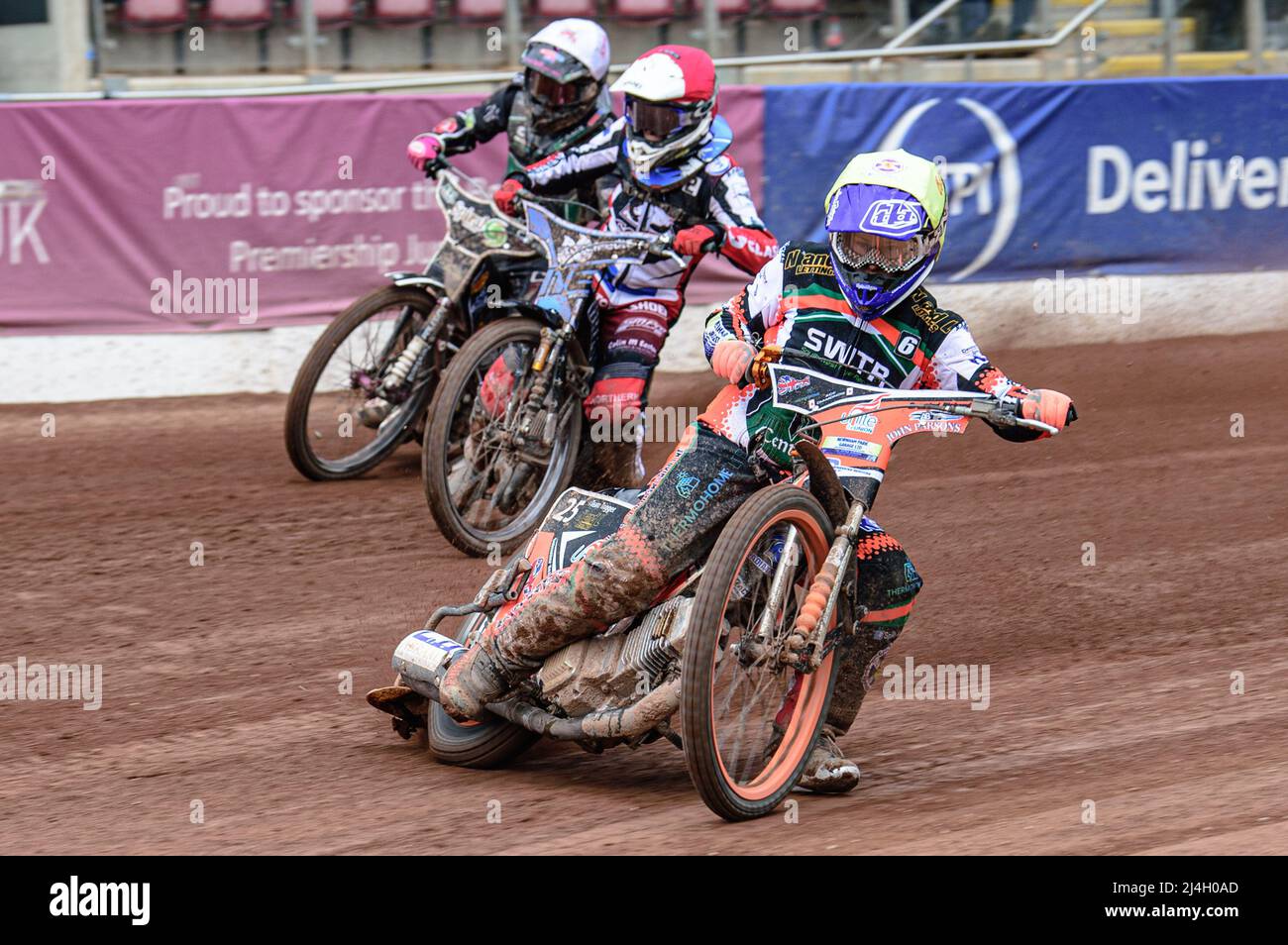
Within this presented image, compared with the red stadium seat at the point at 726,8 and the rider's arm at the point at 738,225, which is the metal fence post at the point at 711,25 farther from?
the rider's arm at the point at 738,225

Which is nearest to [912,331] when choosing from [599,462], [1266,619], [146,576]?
[1266,619]

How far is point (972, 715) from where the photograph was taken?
5.75 m

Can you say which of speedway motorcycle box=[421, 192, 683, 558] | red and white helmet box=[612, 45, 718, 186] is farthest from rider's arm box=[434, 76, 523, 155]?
red and white helmet box=[612, 45, 718, 186]

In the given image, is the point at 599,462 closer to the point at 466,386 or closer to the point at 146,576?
the point at 466,386

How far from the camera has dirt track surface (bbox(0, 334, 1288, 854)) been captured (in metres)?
4.57

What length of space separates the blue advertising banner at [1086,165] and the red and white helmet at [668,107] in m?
4.91

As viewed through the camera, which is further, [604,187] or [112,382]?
[112,382]

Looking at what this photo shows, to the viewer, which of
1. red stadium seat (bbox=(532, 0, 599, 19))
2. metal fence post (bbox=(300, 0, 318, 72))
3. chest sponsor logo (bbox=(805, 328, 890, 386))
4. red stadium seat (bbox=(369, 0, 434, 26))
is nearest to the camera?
chest sponsor logo (bbox=(805, 328, 890, 386))

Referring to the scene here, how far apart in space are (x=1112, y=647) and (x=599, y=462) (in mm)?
2668

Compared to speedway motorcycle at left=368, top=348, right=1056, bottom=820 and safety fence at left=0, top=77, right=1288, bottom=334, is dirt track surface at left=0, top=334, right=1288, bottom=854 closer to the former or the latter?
speedway motorcycle at left=368, top=348, right=1056, bottom=820

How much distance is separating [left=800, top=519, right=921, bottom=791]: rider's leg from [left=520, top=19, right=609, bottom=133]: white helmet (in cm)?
409

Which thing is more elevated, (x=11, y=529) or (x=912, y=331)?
(x=912, y=331)

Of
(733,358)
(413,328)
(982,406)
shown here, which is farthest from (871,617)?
(413,328)

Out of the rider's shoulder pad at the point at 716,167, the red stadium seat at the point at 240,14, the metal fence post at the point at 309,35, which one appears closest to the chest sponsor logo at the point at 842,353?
the rider's shoulder pad at the point at 716,167
